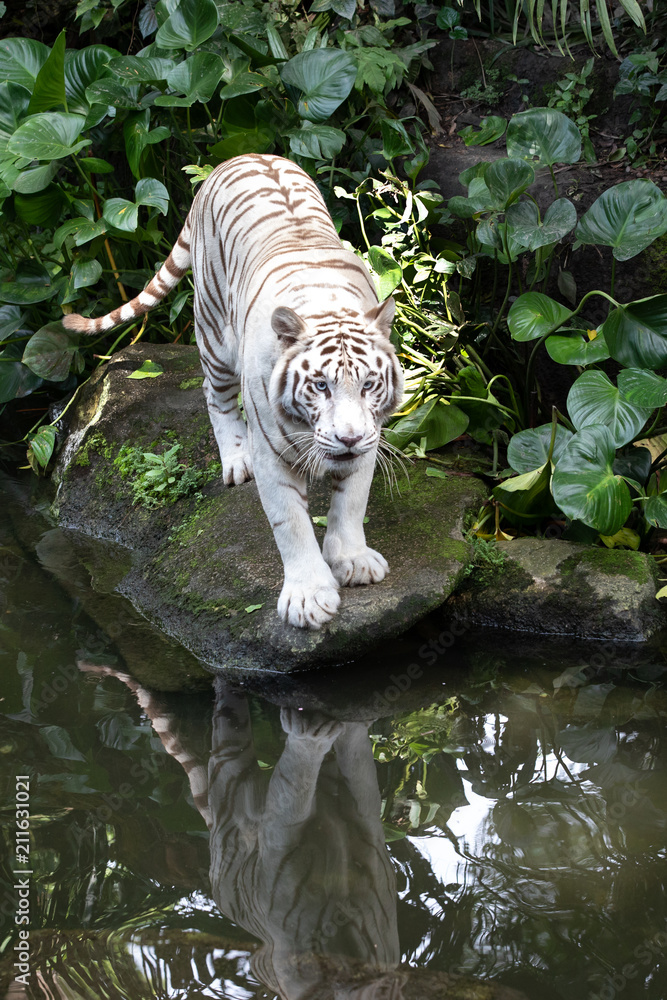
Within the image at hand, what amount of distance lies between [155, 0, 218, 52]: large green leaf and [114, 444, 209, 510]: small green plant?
2.12 m

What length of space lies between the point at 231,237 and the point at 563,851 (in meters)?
2.62

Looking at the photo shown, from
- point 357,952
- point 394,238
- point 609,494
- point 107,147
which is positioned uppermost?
point 107,147

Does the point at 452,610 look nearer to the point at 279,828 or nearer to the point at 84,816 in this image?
the point at 279,828

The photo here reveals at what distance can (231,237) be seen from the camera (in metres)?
3.48

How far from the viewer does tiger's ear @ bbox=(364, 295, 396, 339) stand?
2.62 metres

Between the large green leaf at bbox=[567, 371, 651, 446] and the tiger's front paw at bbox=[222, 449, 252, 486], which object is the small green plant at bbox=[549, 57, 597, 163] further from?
the tiger's front paw at bbox=[222, 449, 252, 486]

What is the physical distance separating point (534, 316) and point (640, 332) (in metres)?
0.47

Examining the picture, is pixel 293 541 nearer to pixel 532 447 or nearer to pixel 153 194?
pixel 532 447

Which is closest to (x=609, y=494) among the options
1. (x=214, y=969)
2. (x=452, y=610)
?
(x=452, y=610)

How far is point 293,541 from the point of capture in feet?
9.31

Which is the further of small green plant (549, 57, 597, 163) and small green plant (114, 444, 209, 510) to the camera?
small green plant (549, 57, 597, 163)

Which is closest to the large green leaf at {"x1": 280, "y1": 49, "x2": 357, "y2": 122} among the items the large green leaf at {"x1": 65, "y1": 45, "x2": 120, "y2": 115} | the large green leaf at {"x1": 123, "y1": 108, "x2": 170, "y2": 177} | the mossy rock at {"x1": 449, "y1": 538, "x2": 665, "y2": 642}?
the large green leaf at {"x1": 123, "y1": 108, "x2": 170, "y2": 177}

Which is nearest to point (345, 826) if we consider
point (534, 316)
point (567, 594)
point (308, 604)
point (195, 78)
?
point (308, 604)

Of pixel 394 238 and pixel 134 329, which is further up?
pixel 394 238
